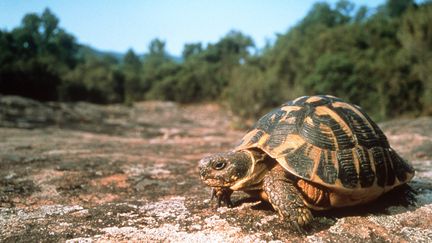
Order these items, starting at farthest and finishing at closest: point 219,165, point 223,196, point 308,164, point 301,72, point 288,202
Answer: point 301,72, point 223,196, point 219,165, point 308,164, point 288,202

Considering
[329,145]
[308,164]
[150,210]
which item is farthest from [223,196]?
[329,145]

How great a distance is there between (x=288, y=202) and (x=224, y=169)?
0.54 metres

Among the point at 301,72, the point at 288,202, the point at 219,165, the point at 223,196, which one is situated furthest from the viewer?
the point at 301,72

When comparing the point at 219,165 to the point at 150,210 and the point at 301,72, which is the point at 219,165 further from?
the point at 301,72

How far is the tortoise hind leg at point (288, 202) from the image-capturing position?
2.34 meters

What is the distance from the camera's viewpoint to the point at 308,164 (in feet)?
8.20

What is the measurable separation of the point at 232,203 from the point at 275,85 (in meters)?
27.4

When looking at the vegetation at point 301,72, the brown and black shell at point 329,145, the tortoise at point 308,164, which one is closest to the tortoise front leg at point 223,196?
the tortoise at point 308,164

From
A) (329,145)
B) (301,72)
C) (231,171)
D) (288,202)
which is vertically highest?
(301,72)

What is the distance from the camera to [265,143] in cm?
272

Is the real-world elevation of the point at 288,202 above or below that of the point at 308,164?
below

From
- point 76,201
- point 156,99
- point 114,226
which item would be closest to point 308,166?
point 114,226

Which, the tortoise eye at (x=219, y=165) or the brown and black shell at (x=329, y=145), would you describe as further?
the tortoise eye at (x=219, y=165)

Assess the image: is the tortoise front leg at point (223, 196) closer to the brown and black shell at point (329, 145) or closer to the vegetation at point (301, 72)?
the brown and black shell at point (329, 145)
